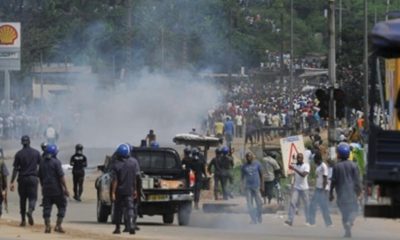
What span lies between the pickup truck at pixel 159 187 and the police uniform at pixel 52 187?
9.58 feet

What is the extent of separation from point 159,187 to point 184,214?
106 centimetres

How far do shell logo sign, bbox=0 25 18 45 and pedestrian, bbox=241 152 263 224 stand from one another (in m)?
16.4

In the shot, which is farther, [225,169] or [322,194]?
[225,169]

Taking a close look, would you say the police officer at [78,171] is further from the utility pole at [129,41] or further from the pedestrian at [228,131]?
the pedestrian at [228,131]

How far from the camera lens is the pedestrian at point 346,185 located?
24.2 meters

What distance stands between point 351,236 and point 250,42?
5518 cm

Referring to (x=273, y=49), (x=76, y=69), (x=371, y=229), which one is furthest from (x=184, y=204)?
(x=273, y=49)

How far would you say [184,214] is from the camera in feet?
95.6

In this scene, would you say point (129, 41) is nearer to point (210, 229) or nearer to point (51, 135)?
point (51, 135)

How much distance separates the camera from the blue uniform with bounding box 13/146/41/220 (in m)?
26.5

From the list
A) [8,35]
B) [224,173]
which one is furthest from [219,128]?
[224,173]

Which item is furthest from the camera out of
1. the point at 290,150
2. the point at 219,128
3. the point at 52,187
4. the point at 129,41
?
the point at 219,128

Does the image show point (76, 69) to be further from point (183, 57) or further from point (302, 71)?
point (302, 71)

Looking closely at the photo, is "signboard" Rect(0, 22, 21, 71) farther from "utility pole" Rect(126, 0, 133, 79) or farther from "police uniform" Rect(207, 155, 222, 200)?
"police uniform" Rect(207, 155, 222, 200)
